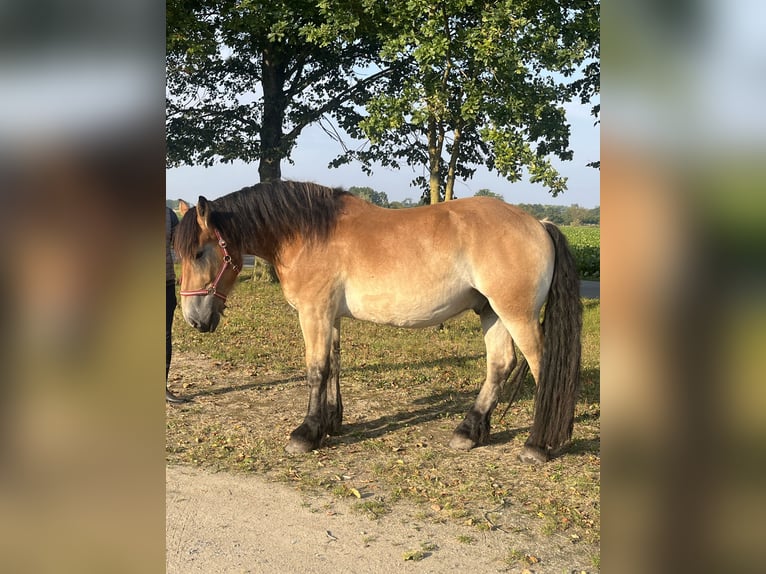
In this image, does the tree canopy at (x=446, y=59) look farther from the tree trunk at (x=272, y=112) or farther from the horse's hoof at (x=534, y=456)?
the horse's hoof at (x=534, y=456)

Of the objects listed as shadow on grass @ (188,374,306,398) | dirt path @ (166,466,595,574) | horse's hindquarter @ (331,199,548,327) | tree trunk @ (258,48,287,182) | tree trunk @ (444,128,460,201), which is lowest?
dirt path @ (166,466,595,574)

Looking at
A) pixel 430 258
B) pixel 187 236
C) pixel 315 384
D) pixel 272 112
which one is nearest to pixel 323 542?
pixel 315 384

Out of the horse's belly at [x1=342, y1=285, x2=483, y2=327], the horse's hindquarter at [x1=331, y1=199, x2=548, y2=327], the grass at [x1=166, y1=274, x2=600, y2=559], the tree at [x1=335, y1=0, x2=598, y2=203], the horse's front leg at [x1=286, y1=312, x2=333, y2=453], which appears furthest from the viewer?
the tree at [x1=335, y1=0, x2=598, y2=203]

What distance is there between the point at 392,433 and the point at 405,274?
1362mm

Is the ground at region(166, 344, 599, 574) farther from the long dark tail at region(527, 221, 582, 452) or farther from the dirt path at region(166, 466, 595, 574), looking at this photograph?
the long dark tail at region(527, 221, 582, 452)

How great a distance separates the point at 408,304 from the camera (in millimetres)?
4969

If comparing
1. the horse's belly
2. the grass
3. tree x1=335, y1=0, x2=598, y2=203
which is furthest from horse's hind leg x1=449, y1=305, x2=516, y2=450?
tree x1=335, y1=0, x2=598, y2=203

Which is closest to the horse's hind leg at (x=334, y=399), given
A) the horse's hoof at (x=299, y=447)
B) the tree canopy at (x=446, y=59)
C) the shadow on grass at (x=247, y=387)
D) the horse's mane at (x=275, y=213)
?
the horse's hoof at (x=299, y=447)

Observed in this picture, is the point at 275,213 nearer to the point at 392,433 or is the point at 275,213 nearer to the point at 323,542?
the point at 392,433

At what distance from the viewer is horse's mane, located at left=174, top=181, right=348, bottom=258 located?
197 inches

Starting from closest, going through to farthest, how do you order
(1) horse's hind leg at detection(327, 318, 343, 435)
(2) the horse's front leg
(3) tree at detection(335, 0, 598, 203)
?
(2) the horse's front leg
(1) horse's hind leg at detection(327, 318, 343, 435)
(3) tree at detection(335, 0, 598, 203)
